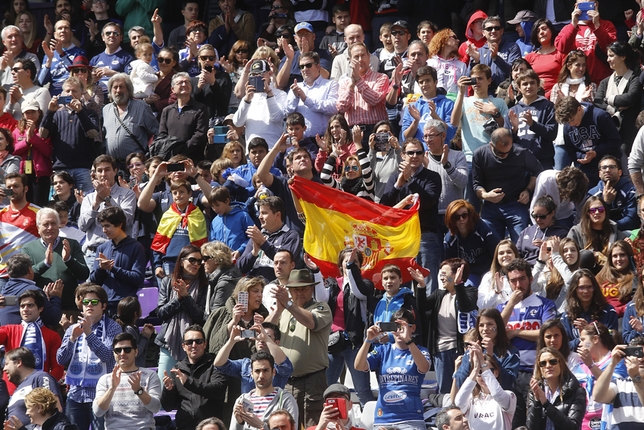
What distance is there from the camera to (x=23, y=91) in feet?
56.5

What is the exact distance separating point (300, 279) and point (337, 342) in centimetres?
79

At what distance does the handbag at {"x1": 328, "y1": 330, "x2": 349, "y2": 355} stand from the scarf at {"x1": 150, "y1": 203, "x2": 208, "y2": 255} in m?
2.12

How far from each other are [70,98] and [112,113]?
51cm

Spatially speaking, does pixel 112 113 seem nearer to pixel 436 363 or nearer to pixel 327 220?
pixel 327 220

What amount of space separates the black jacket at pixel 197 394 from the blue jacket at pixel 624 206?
4427 mm

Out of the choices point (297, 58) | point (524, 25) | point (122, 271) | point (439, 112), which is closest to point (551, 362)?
point (122, 271)

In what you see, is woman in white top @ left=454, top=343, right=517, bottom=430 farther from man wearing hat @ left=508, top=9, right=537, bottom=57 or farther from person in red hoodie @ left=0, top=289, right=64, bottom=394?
man wearing hat @ left=508, top=9, right=537, bottom=57

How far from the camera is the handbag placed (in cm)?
1260

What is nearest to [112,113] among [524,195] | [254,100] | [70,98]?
[70,98]

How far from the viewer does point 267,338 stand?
11.5 metres

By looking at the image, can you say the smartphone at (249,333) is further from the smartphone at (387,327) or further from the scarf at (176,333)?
the scarf at (176,333)

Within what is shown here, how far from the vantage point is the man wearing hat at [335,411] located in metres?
10.5

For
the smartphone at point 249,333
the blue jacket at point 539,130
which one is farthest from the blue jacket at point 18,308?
the blue jacket at point 539,130

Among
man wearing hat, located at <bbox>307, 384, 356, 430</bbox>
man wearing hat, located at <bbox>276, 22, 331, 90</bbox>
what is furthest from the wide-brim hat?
man wearing hat, located at <bbox>276, 22, 331, 90</bbox>
